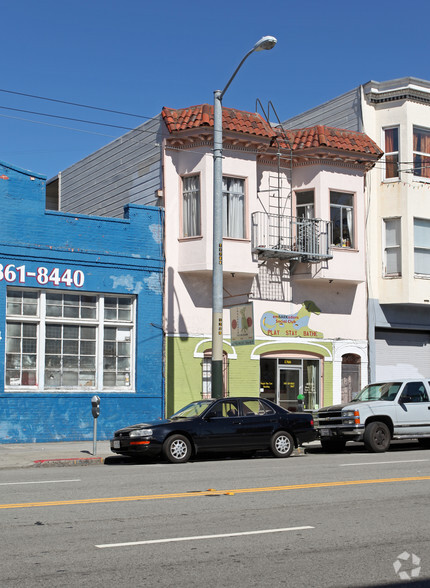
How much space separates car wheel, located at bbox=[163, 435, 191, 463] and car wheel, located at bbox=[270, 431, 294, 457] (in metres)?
2.17

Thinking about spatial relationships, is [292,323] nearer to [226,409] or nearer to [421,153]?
[421,153]

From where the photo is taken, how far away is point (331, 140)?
83.0 feet

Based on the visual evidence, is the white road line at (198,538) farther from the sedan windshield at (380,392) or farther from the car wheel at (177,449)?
the sedan windshield at (380,392)

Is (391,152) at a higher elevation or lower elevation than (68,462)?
higher

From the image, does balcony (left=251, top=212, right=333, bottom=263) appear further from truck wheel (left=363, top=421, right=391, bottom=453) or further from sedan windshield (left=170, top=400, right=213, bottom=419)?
sedan windshield (left=170, top=400, right=213, bottom=419)

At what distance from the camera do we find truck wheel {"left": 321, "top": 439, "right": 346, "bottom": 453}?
1975cm

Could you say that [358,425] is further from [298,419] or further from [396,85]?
[396,85]

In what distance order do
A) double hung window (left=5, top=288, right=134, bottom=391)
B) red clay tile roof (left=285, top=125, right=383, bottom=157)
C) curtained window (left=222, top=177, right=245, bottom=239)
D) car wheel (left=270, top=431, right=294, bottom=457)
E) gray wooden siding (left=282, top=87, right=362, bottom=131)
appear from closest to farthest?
car wheel (left=270, top=431, right=294, bottom=457) < double hung window (left=5, top=288, right=134, bottom=391) < curtained window (left=222, top=177, right=245, bottom=239) < red clay tile roof (left=285, top=125, right=383, bottom=157) < gray wooden siding (left=282, top=87, right=362, bottom=131)

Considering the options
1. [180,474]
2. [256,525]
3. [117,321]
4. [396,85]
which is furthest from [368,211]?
[256,525]

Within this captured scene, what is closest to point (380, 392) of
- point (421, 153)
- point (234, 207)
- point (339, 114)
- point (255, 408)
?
point (255, 408)

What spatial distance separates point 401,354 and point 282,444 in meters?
10.9

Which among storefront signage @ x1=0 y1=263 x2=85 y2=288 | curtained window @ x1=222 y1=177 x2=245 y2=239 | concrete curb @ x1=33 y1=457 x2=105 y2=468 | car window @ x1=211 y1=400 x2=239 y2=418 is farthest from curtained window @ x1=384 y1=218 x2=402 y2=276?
concrete curb @ x1=33 y1=457 x2=105 y2=468

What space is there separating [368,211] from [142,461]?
13.1 meters

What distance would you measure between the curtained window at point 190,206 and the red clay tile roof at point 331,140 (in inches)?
147
